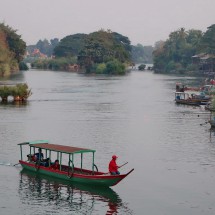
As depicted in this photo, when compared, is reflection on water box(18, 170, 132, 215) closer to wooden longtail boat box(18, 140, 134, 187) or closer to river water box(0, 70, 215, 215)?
river water box(0, 70, 215, 215)

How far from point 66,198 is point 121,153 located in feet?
55.0

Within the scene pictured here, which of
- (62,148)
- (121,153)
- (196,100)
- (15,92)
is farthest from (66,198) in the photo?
(196,100)

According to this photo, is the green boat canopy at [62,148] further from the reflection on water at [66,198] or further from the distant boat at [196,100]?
the distant boat at [196,100]

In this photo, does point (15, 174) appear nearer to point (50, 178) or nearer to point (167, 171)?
point (50, 178)

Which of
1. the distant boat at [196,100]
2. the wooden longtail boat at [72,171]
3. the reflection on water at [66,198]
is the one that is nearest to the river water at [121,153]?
the reflection on water at [66,198]

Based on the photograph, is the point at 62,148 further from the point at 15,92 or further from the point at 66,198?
the point at 15,92

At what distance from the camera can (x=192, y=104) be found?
359 ft

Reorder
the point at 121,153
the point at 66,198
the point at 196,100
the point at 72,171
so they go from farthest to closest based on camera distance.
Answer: the point at 196,100, the point at 121,153, the point at 72,171, the point at 66,198

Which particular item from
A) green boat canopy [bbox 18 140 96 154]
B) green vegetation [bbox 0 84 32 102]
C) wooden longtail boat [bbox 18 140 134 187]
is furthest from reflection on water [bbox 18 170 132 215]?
green vegetation [bbox 0 84 32 102]

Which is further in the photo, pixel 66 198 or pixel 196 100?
pixel 196 100

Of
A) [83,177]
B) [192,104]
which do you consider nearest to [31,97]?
[192,104]

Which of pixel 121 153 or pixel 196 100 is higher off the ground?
pixel 196 100

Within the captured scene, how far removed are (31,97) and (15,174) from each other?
6783 cm

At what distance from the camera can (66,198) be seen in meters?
43.9
